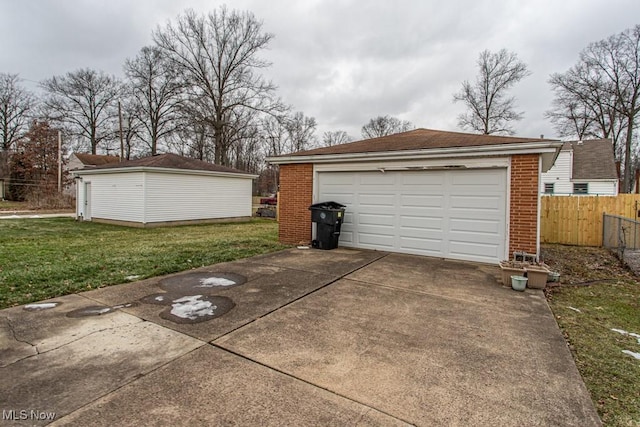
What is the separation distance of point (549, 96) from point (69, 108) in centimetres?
4465

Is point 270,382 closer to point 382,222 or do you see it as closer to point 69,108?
point 382,222

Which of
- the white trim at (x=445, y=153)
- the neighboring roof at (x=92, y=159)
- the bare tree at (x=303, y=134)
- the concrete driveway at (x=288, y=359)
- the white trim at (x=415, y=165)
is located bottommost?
the concrete driveway at (x=288, y=359)

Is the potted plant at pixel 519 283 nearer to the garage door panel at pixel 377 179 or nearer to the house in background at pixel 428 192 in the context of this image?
the house in background at pixel 428 192

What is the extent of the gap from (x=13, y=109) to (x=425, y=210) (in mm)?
44152

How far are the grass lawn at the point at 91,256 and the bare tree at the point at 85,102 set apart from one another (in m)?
26.5

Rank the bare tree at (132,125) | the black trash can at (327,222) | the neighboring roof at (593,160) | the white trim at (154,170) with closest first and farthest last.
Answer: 1. the black trash can at (327,222)
2. the white trim at (154,170)
3. the neighboring roof at (593,160)
4. the bare tree at (132,125)

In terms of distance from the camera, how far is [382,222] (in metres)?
8.05

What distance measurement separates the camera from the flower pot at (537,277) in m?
5.05

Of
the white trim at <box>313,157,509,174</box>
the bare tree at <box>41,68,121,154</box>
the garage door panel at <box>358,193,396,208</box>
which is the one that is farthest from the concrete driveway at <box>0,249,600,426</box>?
the bare tree at <box>41,68,121,154</box>

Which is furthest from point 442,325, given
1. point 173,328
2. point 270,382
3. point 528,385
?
point 173,328

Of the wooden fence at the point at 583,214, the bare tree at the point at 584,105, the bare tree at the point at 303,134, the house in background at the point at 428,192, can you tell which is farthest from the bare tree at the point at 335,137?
the house in background at the point at 428,192

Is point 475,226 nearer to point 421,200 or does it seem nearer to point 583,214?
point 421,200

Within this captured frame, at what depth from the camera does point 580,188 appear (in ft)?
67.4

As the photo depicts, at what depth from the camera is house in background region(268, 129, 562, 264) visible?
21.0 ft
